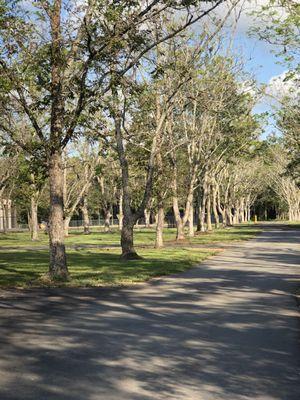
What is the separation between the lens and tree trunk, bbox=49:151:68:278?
15.0 meters

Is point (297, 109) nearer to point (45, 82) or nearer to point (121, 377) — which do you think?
point (45, 82)

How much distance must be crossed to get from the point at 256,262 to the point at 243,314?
11.1m

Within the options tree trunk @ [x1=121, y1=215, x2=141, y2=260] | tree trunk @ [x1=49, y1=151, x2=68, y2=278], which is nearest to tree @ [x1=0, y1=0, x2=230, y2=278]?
A: tree trunk @ [x1=49, y1=151, x2=68, y2=278]

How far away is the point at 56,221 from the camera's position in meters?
15.1

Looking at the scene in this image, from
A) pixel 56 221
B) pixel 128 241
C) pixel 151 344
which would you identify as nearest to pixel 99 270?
pixel 56 221

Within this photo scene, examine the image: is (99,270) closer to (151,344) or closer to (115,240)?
(151,344)

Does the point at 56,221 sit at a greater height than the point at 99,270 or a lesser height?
greater

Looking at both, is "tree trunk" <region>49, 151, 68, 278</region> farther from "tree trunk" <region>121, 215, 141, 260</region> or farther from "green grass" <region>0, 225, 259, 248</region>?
"green grass" <region>0, 225, 259, 248</region>

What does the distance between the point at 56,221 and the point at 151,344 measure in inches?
324

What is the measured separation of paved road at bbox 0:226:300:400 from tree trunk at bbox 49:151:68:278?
7.04ft

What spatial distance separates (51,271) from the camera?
1500cm

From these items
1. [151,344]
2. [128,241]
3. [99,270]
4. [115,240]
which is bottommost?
[151,344]

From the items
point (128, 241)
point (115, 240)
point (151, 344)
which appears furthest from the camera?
point (115, 240)

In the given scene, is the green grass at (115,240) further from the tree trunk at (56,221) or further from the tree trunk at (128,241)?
the tree trunk at (56,221)
